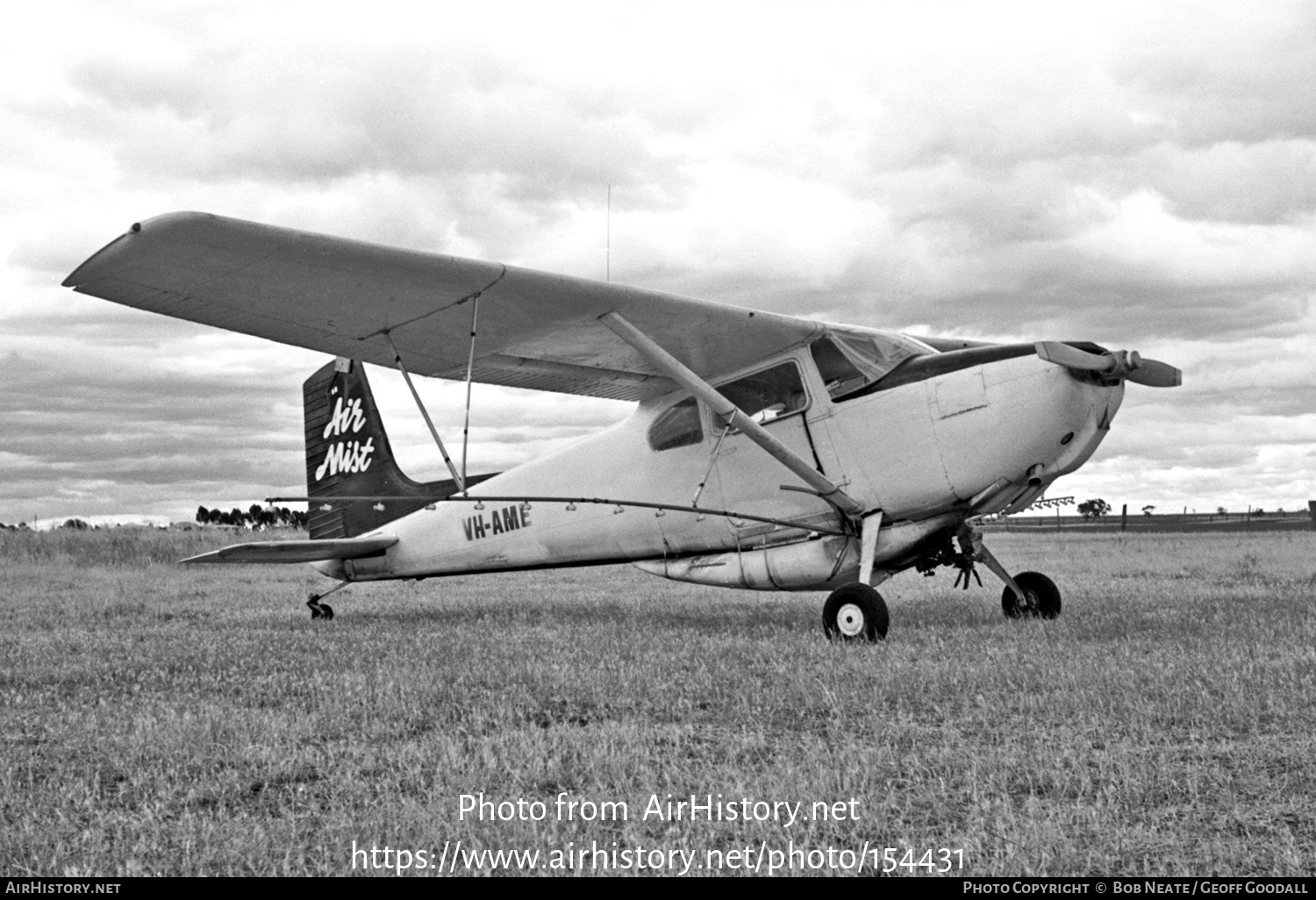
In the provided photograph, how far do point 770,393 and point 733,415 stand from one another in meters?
0.87

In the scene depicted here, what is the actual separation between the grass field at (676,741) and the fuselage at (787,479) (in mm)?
911

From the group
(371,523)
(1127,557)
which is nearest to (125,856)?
(371,523)

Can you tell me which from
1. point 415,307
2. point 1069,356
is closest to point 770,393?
point 1069,356

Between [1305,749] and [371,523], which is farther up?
[371,523]

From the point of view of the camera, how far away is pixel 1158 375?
362 inches

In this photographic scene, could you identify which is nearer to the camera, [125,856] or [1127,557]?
[125,856]

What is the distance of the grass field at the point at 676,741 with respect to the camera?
3496 mm

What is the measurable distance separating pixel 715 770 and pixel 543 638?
489 cm

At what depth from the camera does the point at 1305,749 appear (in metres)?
4.57

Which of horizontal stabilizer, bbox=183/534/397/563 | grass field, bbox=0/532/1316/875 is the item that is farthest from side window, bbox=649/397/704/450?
horizontal stabilizer, bbox=183/534/397/563

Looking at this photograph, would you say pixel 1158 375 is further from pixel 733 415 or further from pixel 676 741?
pixel 676 741

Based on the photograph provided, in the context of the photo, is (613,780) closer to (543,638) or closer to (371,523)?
(543,638)

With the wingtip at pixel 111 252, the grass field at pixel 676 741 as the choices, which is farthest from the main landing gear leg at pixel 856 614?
the wingtip at pixel 111 252

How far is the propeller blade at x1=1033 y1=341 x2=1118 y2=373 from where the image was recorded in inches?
330
